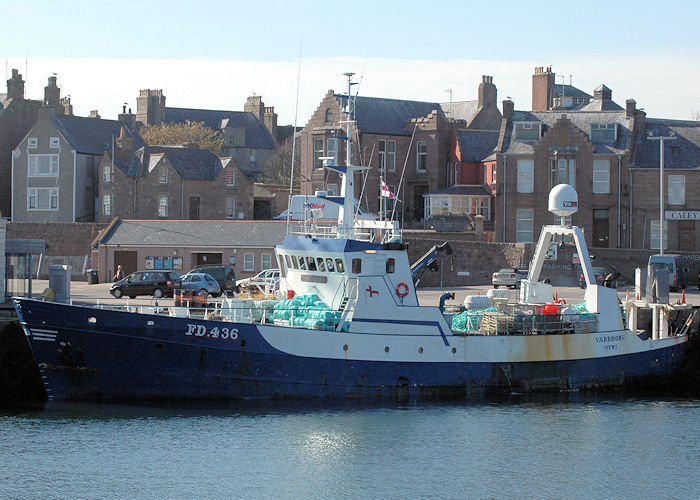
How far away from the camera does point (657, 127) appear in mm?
59344

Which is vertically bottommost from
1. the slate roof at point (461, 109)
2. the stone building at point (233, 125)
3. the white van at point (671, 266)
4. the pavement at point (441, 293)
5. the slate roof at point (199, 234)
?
the pavement at point (441, 293)

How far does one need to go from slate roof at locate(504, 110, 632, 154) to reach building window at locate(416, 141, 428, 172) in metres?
7.92

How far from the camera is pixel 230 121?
10412cm

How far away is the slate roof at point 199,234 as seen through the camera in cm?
5634

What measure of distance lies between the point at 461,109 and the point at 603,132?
19.4 metres

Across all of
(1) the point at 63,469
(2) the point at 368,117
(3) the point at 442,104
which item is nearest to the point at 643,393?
(1) the point at 63,469

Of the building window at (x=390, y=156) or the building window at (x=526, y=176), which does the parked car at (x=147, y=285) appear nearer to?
the building window at (x=526, y=176)

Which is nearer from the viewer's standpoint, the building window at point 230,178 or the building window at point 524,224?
the building window at point 524,224

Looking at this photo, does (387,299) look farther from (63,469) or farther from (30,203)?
(30,203)

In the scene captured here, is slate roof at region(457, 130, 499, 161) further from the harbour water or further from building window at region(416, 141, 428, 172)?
the harbour water

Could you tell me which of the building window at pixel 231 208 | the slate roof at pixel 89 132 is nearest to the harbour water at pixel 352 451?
the building window at pixel 231 208

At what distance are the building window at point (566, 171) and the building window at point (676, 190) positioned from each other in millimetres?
4952

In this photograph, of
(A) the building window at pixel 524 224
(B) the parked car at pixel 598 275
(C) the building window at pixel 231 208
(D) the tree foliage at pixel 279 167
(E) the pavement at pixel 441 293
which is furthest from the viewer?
(D) the tree foliage at pixel 279 167

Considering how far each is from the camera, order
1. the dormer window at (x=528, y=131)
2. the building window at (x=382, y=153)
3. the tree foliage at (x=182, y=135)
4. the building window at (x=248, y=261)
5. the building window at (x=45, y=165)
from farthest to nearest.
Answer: the tree foliage at (x=182, y=135) < the building window at (x=45, y=165) < the building window at (x=382, y=153) < the dormer window at (x=528, y=131) < the building window at (x=248, y=261)
